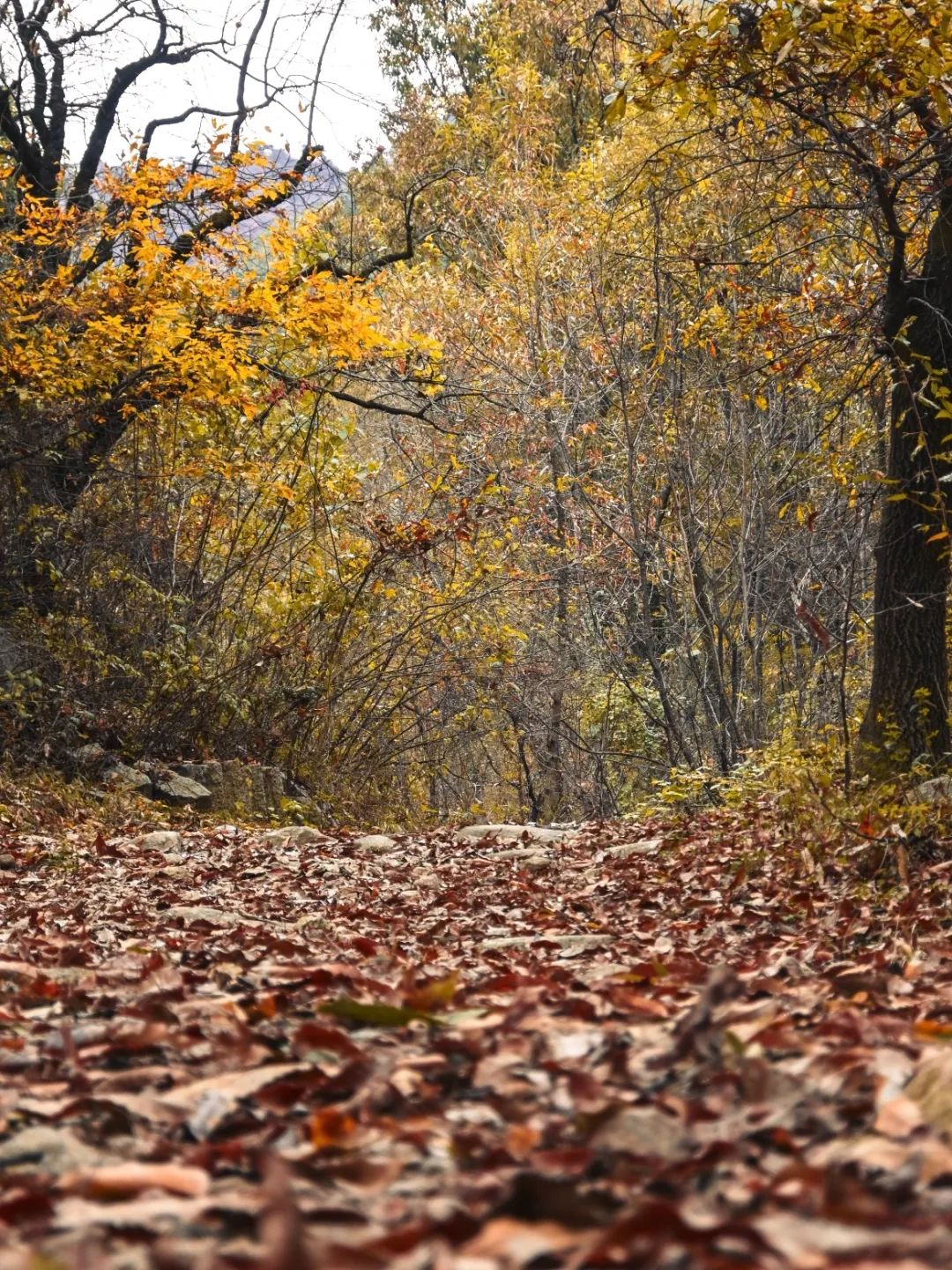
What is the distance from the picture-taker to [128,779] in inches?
443

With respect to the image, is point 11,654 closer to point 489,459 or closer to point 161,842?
point 161,842

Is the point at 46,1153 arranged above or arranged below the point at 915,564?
below

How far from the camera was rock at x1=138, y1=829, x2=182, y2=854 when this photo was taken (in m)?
9.09

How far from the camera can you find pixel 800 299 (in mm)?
9766

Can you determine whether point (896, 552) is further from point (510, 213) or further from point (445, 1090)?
point (510, 213)

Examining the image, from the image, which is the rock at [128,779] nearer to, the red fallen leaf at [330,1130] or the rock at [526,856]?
the rock at [526,856]

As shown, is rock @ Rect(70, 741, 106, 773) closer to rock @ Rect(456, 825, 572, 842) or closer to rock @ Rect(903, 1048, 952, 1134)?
rock @ Rect(456, 825, 572, 842)

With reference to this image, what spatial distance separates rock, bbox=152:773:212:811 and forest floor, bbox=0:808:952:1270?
21.1 feet

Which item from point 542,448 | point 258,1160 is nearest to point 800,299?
point 542,448

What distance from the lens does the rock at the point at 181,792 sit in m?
11.4

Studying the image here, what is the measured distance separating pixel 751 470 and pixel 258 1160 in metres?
11.4

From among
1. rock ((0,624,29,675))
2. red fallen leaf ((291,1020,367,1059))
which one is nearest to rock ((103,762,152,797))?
rock ((0,624,29,675))

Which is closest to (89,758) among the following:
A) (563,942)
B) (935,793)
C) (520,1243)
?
(935,793)

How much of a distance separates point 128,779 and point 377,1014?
8786 millimetres
